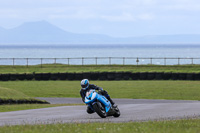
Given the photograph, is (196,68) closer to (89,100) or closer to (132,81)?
(132,81)

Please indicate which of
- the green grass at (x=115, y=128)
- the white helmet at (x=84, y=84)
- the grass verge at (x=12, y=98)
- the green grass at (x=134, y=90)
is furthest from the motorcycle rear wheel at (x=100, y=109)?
the green grass at (x=134, y=90)

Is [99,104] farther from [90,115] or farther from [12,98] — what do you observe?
[12,98]

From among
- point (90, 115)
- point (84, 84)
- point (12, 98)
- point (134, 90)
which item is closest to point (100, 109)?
point (84, 84)

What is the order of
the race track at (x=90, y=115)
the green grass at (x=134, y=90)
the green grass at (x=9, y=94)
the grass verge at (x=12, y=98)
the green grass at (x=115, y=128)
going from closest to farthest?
1. the green grass at (x=115, y=128)
2. the race track at (x=90, y=115)
3. the grass verge at (x=12, y=98)
4. the green grass at (x=9, y=94)
5. the green grass at (x=134, y=90)

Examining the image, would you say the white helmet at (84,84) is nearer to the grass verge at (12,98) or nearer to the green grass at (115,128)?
the green grass at (115,128)

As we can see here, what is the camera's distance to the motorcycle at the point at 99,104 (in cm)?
1488

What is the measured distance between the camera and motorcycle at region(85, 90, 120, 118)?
48.8 ft

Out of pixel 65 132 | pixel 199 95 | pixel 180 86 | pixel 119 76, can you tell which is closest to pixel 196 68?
pixel 119 76

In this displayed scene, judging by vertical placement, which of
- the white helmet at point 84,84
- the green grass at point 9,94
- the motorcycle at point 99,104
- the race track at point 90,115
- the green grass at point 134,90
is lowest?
the green grass at point 134,90

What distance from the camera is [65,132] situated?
36.7 feet

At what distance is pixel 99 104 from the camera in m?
14.9

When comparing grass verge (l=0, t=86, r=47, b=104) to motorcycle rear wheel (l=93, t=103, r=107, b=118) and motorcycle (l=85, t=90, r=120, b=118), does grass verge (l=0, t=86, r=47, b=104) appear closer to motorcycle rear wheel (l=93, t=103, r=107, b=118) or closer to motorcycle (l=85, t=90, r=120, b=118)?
motorcycle (l=85, t=90, r=120, b=118)

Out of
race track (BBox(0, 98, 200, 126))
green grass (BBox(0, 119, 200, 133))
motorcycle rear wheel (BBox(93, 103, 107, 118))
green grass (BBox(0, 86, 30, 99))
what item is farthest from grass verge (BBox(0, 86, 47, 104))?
green grass (BBox(0, 119, 200, 133))

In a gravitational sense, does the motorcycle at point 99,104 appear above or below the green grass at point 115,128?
above
